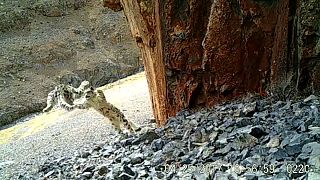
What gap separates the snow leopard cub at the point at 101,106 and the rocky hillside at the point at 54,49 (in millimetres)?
16696

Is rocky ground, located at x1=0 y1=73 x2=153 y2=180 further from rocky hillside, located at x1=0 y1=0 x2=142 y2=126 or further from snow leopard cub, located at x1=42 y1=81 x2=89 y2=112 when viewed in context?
rocky hillside, located at x1=0 y1=0 x2=142 y2=126

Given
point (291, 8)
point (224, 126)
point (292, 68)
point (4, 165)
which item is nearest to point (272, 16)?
point (291, 8)

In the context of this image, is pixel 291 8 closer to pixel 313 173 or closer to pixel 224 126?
pixel 224 126

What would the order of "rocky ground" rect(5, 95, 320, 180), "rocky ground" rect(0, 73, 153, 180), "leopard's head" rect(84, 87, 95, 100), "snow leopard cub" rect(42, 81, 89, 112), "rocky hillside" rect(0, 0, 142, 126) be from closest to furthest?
"rocky ground" rect(5, 95, 320, 180) < "leopard's head" rect(84, 87, 95, 100) < "snow leopard cub" rect(42, 81, 89, 112) < "rocky ground" rect(0, 73, 153, 180) < "rocky hillside" rect(0, 0, 142, 126)

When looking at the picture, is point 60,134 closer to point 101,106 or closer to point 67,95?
point 67,95

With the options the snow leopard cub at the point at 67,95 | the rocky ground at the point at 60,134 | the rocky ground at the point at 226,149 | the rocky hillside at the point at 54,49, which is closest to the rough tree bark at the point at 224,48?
the rocky ground at the point at 226,149

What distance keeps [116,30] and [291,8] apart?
33.2 meters

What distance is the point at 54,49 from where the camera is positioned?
1369 inches

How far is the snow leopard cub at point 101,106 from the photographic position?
10.9 m

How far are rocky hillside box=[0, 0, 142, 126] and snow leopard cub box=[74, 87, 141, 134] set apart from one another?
16696mm

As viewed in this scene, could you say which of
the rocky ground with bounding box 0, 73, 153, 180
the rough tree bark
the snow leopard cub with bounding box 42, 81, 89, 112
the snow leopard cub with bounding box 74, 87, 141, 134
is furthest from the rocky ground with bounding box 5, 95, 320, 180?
the rocky ground with bounding box 0, 73, 153, 180

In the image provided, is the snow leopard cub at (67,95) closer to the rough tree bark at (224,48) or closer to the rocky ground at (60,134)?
the rocky ground at (60,134)

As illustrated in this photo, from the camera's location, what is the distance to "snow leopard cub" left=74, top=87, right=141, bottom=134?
10891 mm

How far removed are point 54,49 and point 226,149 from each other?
3172 cm
